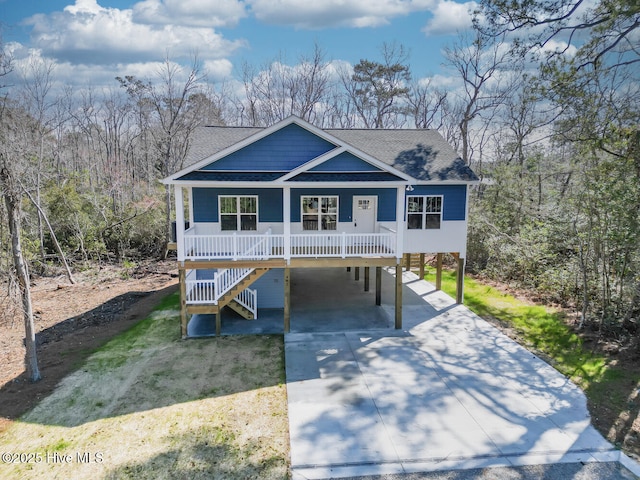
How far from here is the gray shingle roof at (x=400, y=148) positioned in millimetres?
14485

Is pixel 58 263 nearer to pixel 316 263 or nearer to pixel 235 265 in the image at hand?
pixel 235 265

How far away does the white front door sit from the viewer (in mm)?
14441

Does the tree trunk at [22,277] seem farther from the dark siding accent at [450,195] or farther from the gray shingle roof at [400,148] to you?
the dark siding accent at [450,195]

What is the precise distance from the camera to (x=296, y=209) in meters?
14.1

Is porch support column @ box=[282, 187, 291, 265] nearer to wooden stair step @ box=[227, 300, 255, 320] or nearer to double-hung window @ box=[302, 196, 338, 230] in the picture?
double-hung window @ box=[302, 196, 338, 230]

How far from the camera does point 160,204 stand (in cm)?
2588

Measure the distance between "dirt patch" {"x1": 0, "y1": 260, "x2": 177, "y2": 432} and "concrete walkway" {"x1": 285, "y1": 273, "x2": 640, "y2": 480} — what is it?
578cm

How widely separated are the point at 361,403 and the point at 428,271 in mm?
13812

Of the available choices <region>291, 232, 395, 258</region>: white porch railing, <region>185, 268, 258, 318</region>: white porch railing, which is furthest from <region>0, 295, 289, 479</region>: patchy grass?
<region>291, 232, 395, 258</region>: white porch railing

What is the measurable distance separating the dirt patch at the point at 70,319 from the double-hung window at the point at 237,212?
4.63 metres

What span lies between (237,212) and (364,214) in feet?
14.7

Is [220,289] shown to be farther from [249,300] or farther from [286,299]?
[286,299]

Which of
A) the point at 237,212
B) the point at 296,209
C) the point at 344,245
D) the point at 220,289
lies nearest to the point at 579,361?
the point at 344,245

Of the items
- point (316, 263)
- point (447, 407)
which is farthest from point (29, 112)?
point (447, 407)
